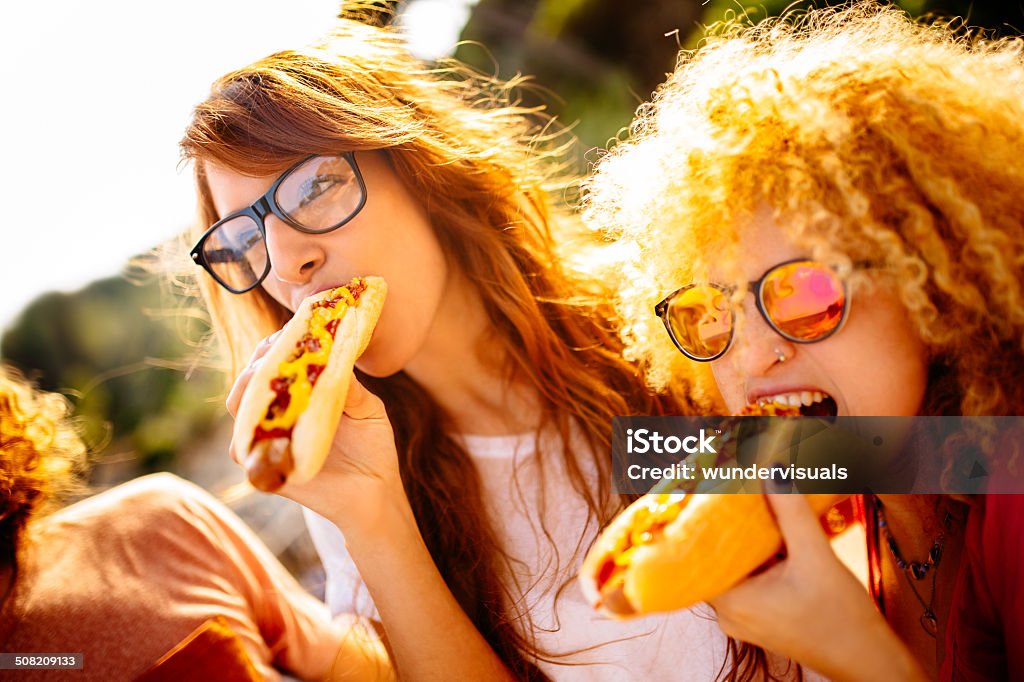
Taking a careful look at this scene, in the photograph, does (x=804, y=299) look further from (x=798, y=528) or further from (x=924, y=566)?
(x=924, y=566)

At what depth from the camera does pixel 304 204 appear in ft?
6.44

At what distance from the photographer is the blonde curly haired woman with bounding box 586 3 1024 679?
1.28 metres

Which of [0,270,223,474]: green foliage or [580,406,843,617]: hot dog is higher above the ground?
[580,406,843,617]: hot dog

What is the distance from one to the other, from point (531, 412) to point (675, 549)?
1.19 meters

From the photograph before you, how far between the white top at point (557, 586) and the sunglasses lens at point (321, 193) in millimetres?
969

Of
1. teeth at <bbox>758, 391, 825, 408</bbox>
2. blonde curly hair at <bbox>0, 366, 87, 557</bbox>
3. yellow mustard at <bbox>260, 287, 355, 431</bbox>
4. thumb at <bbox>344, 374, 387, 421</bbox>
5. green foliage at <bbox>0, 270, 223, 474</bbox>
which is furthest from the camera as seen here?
green foliage at <bbox>0, 270, 223, 474</bbox>

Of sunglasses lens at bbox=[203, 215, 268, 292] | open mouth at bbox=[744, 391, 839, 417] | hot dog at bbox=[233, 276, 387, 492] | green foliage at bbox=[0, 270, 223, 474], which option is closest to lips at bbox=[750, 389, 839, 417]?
open mouth at bbox=[744, 391, 839, 417]

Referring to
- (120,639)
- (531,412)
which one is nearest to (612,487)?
(531,412)

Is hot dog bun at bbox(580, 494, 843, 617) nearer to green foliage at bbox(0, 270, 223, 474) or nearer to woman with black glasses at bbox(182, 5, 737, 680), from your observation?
woman with black glasses at bbox(182, 5, 737, 680)

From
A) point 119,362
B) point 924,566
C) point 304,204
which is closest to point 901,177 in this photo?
point 924,566

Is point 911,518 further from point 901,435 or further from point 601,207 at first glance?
point 601,207

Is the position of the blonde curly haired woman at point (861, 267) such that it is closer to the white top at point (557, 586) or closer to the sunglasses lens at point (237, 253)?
the white top at point (557, 586)

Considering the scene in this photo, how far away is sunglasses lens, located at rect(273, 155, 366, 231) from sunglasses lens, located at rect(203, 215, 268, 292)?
0.16 m

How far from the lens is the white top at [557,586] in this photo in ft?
6.74
